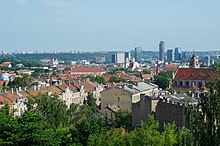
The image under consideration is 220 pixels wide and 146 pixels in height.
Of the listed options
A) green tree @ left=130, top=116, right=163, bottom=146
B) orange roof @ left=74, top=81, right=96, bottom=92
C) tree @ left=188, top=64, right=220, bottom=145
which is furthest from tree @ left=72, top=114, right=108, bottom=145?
orange roof @ left=74, top=81, right=96, bottom=92

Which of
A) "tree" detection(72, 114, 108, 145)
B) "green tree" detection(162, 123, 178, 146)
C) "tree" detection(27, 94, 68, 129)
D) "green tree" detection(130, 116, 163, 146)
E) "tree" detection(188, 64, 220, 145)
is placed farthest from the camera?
"tree" detection(27, 94, 68, 129)

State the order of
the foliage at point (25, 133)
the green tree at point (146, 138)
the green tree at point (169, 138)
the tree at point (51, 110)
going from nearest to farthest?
the green tree at point (146, 138) < the green tree at point (169, 138) < the foliage at point (25, 133) < the tree at point (51, 110)

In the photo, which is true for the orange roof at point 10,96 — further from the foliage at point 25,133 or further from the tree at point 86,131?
the tree at point 86,131

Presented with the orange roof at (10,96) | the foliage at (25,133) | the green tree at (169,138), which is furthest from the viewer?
the orange roof at (10,96)

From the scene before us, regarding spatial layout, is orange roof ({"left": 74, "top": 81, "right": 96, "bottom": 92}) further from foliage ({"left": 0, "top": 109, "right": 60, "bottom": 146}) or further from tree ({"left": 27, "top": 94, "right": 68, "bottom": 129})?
foliage ({"left": 0, "top": 109, "right": 60, "bottom": 146})

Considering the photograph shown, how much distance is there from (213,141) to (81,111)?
28021mm

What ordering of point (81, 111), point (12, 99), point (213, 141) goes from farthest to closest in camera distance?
point (12, 99) → point (81, 111) → point (213, 141)

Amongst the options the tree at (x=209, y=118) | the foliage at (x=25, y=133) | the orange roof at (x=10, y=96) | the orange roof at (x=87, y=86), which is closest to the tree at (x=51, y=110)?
the orange roof at (x=10, y=96)

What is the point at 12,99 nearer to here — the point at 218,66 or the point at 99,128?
the point at 99,128

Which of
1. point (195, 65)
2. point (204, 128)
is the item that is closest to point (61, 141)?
point (204, 128)

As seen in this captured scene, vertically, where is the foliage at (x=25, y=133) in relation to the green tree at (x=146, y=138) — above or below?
below

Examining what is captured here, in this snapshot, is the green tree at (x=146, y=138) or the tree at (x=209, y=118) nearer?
the tree at (x=209, y=118)

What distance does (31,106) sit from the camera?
3966 cm

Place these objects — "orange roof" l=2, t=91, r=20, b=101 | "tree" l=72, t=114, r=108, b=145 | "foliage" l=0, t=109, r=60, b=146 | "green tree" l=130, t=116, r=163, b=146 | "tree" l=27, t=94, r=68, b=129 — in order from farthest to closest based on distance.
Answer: "orange roof" l=2, t=91, r=20, b=101, "tree" l=27, t=94, r=68, b=129, "tree" l=72, t=114, r=108, b=145, "foliage" l=0, t=109, r=60, b=146, "green tree" l=130, t=116, r=163, b=146
